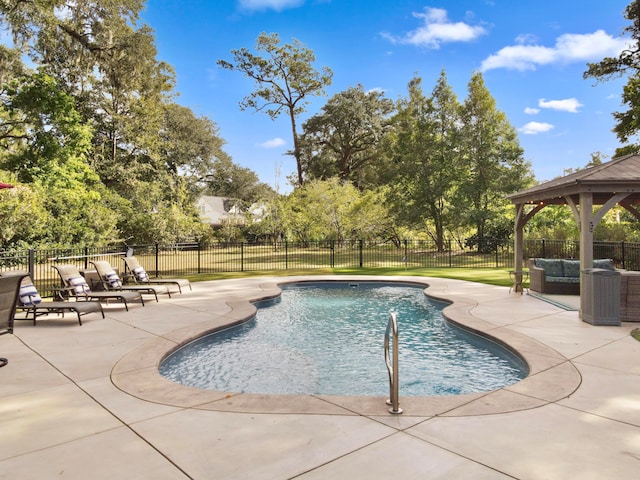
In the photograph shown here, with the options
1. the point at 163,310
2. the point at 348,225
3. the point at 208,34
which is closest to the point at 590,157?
the point at 348,225

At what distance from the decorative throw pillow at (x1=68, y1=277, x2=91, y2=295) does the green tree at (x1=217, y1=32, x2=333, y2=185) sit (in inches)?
1233

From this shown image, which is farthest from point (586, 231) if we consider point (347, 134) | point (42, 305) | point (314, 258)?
point (347, 134)

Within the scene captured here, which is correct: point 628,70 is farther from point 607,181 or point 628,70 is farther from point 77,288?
point 77,288

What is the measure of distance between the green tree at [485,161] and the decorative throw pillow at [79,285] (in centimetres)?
2047

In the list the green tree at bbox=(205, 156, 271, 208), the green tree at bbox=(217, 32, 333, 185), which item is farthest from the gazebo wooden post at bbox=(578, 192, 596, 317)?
the green tree at bbox=(205, 156, 271, 208)

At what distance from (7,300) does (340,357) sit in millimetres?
4788

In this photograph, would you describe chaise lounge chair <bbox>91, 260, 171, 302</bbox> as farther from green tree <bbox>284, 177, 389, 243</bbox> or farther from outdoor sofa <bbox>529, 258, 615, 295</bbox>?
green tree <bbox>284, 177, 389, 243</bbox>

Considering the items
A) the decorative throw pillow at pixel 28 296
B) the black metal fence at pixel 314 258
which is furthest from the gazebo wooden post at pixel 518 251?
the decorative throw pillow at pixel 28 296

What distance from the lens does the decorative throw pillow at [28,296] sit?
25.8ft

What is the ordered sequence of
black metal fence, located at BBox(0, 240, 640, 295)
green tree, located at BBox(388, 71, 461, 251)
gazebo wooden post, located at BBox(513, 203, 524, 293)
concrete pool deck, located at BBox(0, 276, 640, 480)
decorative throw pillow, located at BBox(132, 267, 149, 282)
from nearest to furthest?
concrete pool deck, located at BBox(0, 276, 640, 480), gazebo wooden post, located at BBox(513, 203, 524, 293), decorative throw pillow, located at BBox(132, 267, 149, 282), black metal fence, located at BBox(0, 240, 640, 295), green tree, located at BBox(388, 71, 461, 251)

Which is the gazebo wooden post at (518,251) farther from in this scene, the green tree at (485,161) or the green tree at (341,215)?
the green tree at (341,215)

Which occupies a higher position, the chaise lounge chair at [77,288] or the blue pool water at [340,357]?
the chaise lounge chair at [77,288]

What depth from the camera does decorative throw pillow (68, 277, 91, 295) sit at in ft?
30.5

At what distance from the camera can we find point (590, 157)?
42688mm
